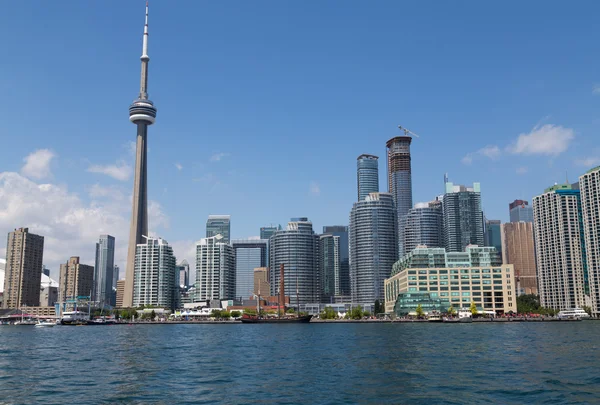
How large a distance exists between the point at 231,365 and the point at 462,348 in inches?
1459

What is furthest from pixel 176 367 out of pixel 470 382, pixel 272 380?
pixel 470 382

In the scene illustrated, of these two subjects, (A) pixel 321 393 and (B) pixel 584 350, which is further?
(B) pixel 584 350

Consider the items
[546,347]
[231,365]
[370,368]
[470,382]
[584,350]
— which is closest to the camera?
[470,382]

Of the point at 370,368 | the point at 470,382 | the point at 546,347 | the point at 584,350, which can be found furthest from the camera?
the point at 546,347

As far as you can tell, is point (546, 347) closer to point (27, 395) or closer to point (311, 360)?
point (311, 360)

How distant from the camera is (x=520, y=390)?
48.8 meters

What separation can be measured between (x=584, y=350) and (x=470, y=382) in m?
38.8

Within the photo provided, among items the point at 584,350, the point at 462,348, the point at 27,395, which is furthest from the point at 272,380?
the point at 584,350

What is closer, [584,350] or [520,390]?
[520,390]

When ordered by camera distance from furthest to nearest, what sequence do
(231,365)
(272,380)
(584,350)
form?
(584,350) < (231,365) < (272,380)

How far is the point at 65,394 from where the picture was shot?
162 feet

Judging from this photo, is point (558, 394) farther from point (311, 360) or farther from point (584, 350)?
point (584, 350)

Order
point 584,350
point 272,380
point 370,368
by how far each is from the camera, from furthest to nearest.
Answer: point 584,350
point 370,368
point 272,380

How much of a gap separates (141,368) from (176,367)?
160 inches
